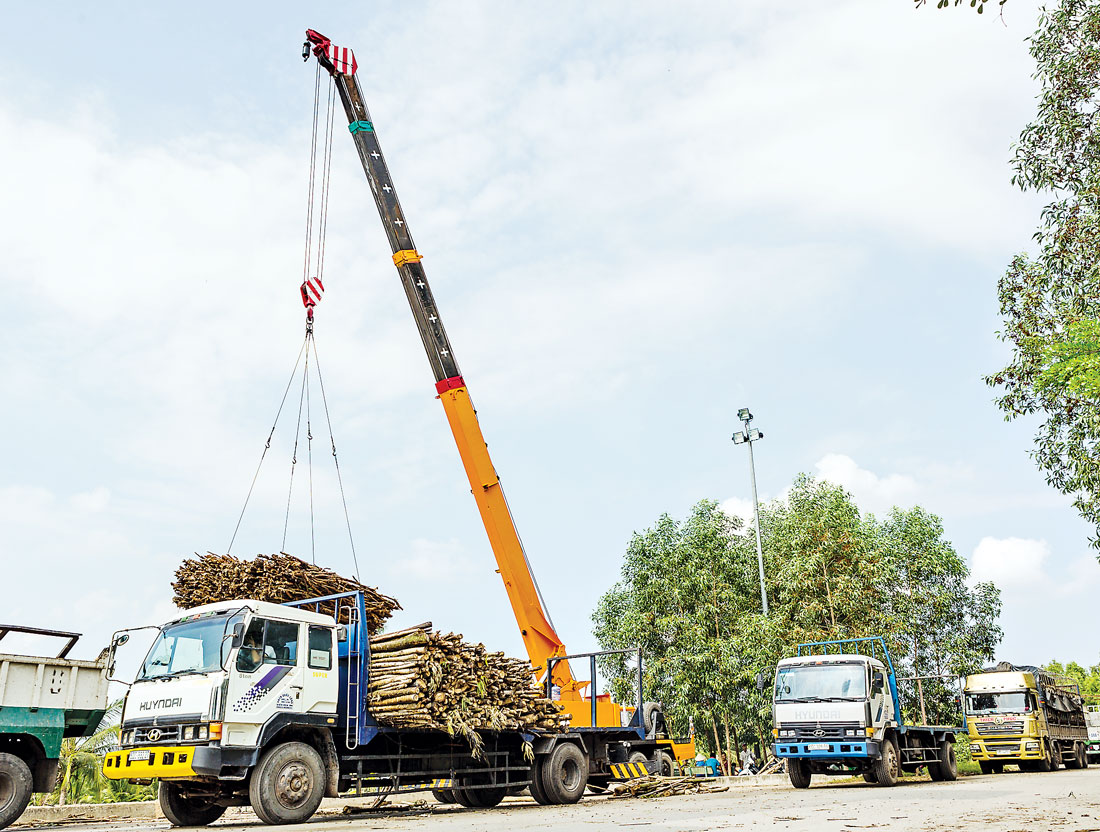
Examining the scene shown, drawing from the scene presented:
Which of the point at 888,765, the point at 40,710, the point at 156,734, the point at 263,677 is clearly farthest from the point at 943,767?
the point at 40,710

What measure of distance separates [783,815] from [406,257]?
12.4 metres

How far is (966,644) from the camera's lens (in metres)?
40.7

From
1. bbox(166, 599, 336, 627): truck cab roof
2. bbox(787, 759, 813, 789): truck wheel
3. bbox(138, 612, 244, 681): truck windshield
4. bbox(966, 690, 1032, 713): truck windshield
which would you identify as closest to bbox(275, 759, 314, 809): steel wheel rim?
bbox(138, 612, 244, 681): truck windshield

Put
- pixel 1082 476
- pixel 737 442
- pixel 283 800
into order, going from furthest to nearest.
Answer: pixel 737 442 < pixel 1082 476 < pixel 283 800

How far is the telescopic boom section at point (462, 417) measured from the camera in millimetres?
17938

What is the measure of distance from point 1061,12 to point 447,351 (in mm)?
14384

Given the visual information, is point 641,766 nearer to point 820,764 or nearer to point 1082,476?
point 820,764

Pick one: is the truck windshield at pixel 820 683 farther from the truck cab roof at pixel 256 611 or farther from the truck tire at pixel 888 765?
the truck cab roof at pixel 256 611

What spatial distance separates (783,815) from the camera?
1187 centimetres

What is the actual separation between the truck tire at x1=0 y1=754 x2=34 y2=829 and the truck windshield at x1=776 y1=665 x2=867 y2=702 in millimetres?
14376

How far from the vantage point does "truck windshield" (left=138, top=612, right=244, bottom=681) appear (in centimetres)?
1196

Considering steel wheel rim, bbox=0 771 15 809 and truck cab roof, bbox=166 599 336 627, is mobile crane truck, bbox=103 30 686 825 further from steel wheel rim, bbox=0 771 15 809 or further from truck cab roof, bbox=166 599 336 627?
steel wheel rim, bbox=0 771 15 809

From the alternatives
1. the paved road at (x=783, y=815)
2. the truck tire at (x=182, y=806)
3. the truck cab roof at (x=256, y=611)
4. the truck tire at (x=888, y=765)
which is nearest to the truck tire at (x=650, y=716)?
the paved road at (x=783, y=815)

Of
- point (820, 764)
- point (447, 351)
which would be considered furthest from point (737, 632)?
point (447, 351)
